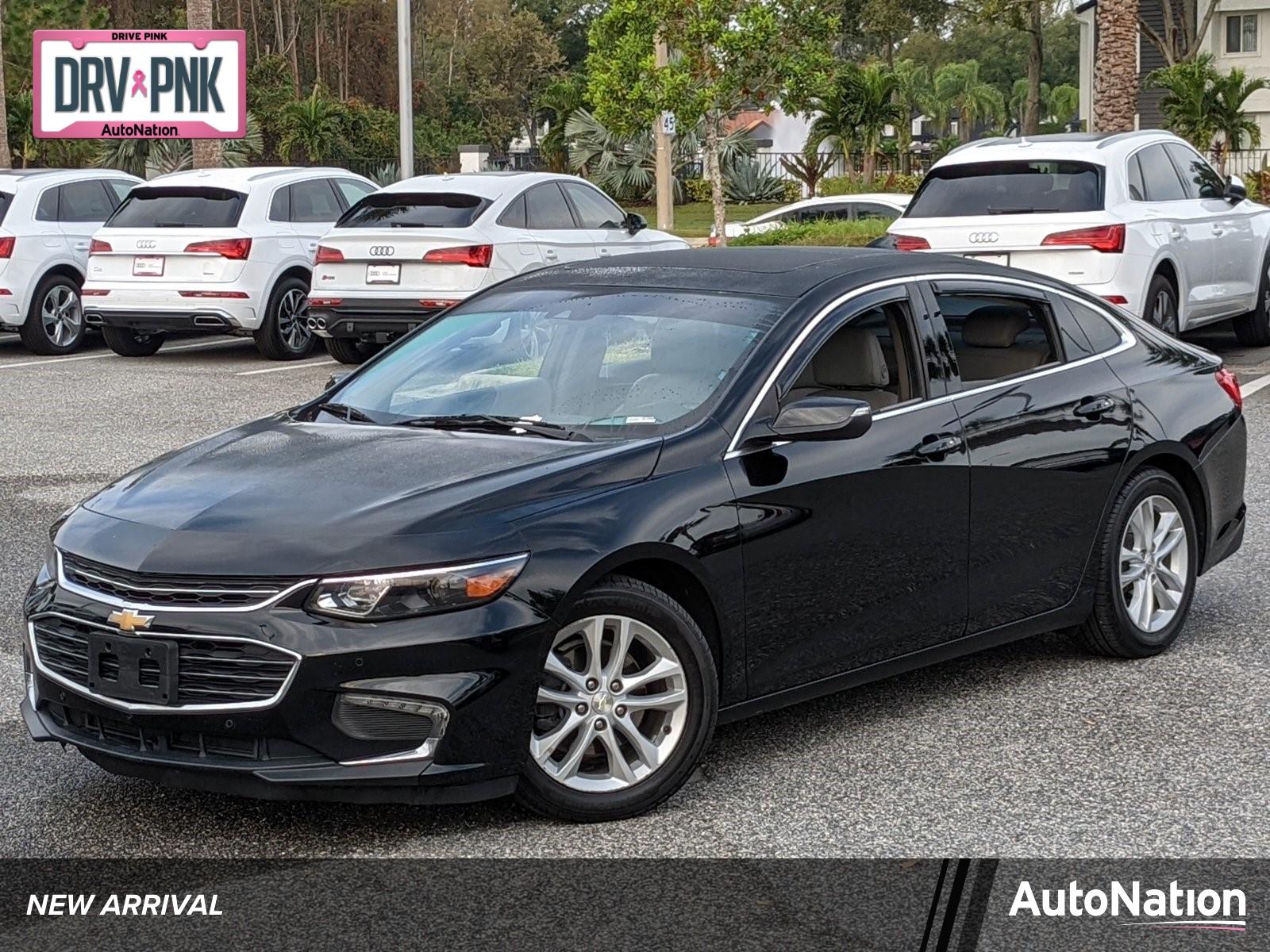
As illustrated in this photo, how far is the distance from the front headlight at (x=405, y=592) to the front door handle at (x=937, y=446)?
1733 millimetres

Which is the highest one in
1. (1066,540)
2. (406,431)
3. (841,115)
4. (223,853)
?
(841,115)

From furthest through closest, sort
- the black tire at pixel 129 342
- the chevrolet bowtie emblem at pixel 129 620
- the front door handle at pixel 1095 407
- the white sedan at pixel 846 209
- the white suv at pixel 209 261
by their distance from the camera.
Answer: the white sedan at pixel 846 209 → the black tire at pixel 129 342 → the white suv at pixel 209 261 → the front door handle at pixel 1095 407 → the chevrolet bowtie emblem at pixel 129 620

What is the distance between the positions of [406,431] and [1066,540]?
228 centimetres

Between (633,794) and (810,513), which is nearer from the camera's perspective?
(633,794)

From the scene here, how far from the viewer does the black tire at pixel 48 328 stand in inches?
731

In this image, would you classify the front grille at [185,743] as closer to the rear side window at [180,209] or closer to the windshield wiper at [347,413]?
the windshield wiper at [347,413]

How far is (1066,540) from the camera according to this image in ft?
21.2

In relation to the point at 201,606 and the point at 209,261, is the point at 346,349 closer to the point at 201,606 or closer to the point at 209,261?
the point at 209,261

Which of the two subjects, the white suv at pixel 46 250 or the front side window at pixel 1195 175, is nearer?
the front side window at pixel 1195 175

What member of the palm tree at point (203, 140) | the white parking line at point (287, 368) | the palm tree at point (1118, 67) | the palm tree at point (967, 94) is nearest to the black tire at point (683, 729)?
the white parking line at point (287, 368)

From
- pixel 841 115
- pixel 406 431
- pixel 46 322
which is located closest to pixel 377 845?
pixel 406 431

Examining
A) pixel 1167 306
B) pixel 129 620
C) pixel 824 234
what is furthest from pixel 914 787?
pixel 824 234

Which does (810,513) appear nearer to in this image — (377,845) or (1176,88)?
(377,845)

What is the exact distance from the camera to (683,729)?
203 inches
